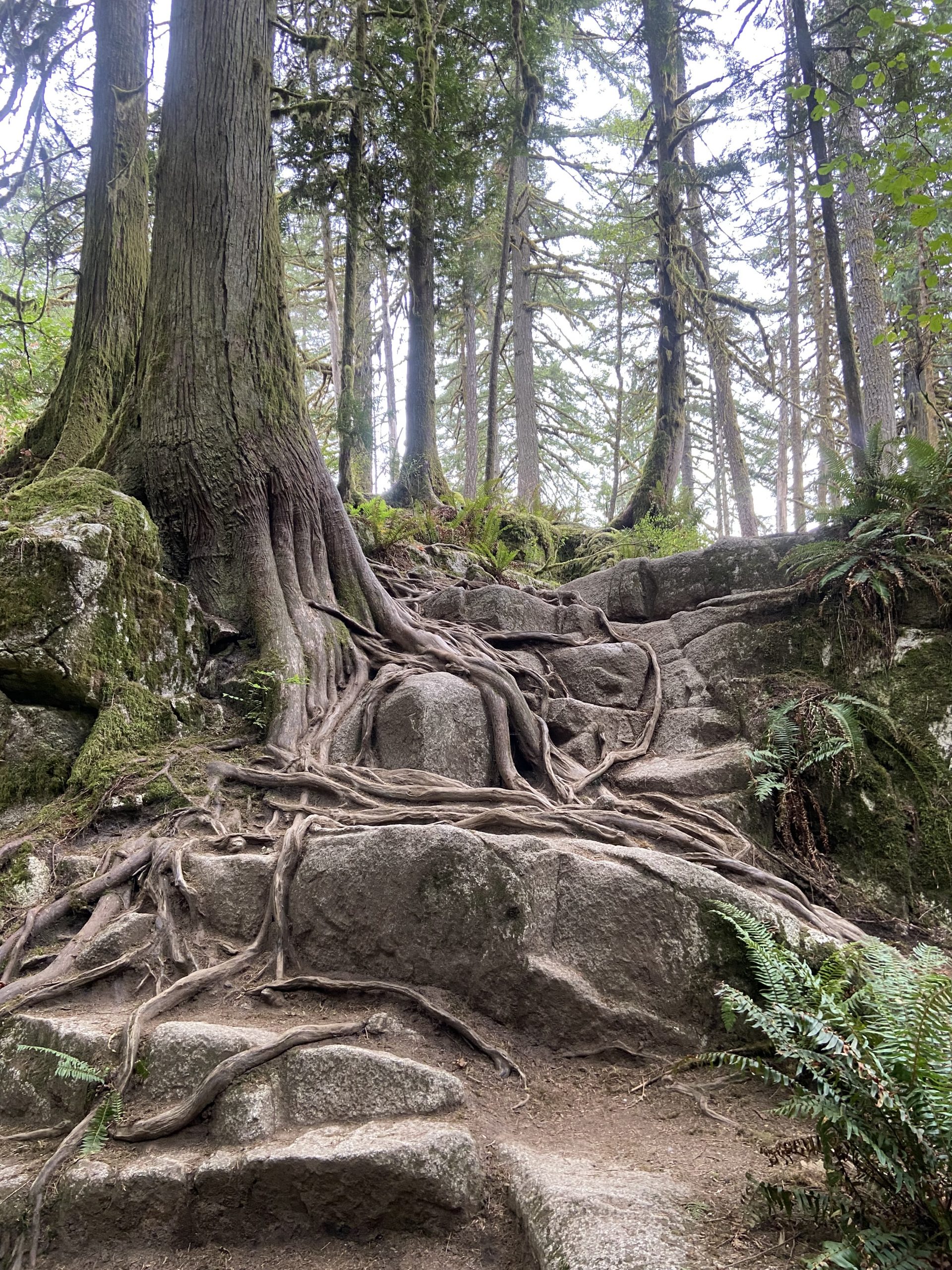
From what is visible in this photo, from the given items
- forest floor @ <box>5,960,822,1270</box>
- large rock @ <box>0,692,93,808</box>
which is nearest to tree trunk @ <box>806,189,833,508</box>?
forest floor @ <box>5,960,822,1270</box>

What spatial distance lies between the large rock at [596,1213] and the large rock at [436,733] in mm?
2588

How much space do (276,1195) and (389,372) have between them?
2787 cm

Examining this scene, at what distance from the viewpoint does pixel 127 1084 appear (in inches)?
110

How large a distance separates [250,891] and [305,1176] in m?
1.43

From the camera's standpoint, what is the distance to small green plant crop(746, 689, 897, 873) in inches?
184

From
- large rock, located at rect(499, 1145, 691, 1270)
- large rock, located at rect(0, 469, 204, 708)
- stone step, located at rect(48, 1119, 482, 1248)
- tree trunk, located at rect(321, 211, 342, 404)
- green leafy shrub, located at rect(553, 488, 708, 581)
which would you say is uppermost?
tree trunk, located at rect(321, 211, 342, 404)

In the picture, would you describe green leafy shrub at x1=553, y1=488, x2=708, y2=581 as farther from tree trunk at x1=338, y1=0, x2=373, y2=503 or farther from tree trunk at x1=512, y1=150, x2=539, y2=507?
tree trunk at x1=512, y1=150, x2=539, y2=507

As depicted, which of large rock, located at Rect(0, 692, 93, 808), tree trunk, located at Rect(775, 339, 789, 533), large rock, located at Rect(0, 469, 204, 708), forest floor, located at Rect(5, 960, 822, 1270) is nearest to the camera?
forest floor, located at Rect(5, 960, 822, 1270)

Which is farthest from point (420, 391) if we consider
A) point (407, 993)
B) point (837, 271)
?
point (407, 993)

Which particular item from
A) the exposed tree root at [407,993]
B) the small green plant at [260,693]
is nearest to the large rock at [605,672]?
the small green plant at [260,693]

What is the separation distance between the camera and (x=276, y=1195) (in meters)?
2.51

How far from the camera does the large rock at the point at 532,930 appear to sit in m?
3.26

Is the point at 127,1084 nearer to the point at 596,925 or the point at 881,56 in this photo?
the point at 596,925

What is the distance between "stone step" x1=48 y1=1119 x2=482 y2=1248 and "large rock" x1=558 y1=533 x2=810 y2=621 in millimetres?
5607
